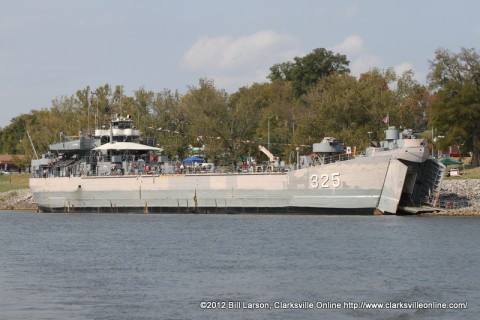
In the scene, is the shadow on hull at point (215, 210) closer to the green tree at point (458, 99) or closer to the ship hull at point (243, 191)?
the ship hull at point (243, 191)

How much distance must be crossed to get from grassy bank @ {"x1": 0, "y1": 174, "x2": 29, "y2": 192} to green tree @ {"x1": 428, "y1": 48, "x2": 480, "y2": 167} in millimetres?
55577

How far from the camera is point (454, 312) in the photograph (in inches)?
1257

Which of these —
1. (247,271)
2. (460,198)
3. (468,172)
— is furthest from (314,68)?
(247,271)

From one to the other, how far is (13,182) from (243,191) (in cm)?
7019

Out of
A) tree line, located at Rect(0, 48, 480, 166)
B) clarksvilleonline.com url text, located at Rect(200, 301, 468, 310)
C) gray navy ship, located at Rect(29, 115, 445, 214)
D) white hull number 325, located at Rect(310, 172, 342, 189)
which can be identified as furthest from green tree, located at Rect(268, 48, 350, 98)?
clarksvilleonline.com url text, located at Rect(200, 301, 468, 310)

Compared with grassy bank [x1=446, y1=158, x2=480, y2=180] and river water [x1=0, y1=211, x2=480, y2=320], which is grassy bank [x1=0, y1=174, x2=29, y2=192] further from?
river water [x1=0, y1=211, x2=480, y2=320]

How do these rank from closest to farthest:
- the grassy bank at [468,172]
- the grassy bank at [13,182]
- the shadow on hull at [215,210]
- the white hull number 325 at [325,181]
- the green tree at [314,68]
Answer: the white hull number 325 at [325,181] < the shadow on hull at [215,210] < the grassy bank at [468,172] < the grassy bank at [13,182] < the green tree at [314,68]

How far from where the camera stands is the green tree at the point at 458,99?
318ft

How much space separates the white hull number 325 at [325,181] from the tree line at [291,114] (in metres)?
19.8

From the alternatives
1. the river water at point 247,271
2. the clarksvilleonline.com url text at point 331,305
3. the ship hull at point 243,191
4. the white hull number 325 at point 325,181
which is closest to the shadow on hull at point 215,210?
the ship hull at point 243,191

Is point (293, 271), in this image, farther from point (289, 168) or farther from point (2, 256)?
point (289, 168)

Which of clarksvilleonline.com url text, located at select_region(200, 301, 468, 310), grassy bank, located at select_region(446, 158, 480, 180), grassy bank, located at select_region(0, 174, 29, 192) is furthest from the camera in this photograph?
grassy bank, located at select_region(0, 174, 29, 192)

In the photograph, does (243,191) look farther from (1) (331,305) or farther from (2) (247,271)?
(1) (331,305)

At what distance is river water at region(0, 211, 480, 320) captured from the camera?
32.8m
